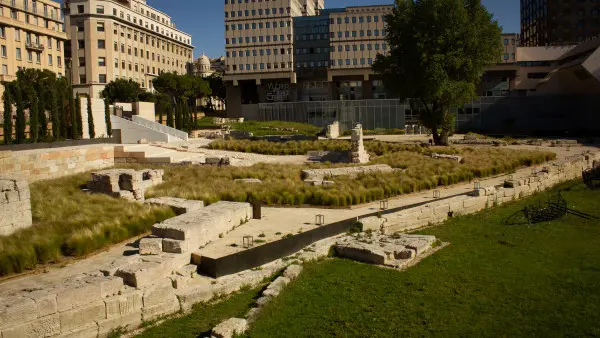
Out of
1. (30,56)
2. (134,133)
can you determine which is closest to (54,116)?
(134,133)

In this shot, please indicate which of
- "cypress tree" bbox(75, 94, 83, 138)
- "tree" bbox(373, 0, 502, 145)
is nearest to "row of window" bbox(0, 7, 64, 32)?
"cypress tree" bbox(75, 94, 83, 138)

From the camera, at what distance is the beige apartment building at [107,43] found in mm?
82188

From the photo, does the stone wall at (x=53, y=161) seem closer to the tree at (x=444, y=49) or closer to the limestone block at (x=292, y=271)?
the limestone block at (x=292, y=271)

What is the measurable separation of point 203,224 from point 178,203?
4.39m

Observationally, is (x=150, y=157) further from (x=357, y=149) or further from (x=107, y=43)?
(x=107, y=43)

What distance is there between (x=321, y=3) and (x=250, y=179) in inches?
4602

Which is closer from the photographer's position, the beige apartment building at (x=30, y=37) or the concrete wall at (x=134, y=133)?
the concrete wall at (x=134, y=133)

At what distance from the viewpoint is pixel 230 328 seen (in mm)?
9281

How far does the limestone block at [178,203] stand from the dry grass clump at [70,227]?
0.37 m

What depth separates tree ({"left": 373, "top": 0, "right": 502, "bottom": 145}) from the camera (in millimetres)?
39812

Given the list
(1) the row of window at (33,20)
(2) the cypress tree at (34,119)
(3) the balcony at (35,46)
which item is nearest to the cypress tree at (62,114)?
(2) the cypress tree at (34,119)

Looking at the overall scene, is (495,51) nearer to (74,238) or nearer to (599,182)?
(599,182)

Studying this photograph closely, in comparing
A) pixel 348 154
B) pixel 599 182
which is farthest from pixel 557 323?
pixel 348 154

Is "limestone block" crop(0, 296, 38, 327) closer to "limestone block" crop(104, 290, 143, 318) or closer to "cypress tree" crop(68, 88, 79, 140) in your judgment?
"limestone block" crop(104, 290, 143, 318)
